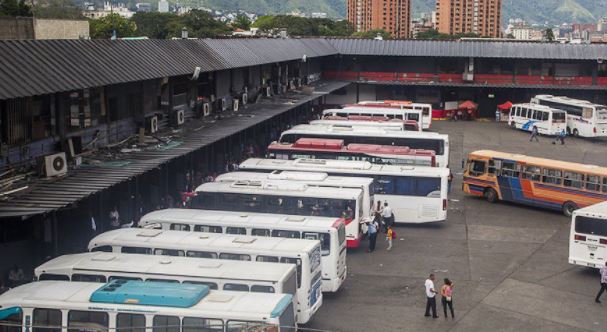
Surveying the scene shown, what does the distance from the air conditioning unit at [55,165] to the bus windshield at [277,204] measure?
5919mm

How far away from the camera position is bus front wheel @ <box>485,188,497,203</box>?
37.0 metres

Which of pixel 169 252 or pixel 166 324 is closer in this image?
pixel 166 324

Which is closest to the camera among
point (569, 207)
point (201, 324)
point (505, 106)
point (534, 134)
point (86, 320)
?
point (201, 324)

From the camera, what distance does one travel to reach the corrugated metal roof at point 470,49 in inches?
2628

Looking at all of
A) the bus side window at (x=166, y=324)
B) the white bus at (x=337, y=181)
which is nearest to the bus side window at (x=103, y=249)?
the bus side window at (x=166, y=324)

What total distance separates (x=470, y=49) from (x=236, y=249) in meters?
51.8

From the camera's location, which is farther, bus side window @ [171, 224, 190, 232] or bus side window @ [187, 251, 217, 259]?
bus side window @ [171, 224, 190, 232]

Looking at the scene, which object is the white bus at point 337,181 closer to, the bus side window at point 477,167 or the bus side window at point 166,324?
the bus side window at point 477,167

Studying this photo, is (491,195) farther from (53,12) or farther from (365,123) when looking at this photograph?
(53,12)

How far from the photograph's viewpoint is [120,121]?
97.1 ft

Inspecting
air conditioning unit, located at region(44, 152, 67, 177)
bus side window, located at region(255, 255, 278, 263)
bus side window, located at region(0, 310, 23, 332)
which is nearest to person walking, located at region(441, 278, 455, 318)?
bus side window, located at region(255, 255, 278, 263)

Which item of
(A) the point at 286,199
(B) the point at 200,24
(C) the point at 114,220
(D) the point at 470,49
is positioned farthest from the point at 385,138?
(B) the point at 200,24

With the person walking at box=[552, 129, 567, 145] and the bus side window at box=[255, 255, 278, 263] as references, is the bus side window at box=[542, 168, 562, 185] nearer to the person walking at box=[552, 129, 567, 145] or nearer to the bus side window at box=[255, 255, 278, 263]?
the bus side window at box=[255, 255, 278, 263]

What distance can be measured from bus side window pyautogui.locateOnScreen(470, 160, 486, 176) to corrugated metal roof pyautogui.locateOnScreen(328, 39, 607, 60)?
3086 centimetres
